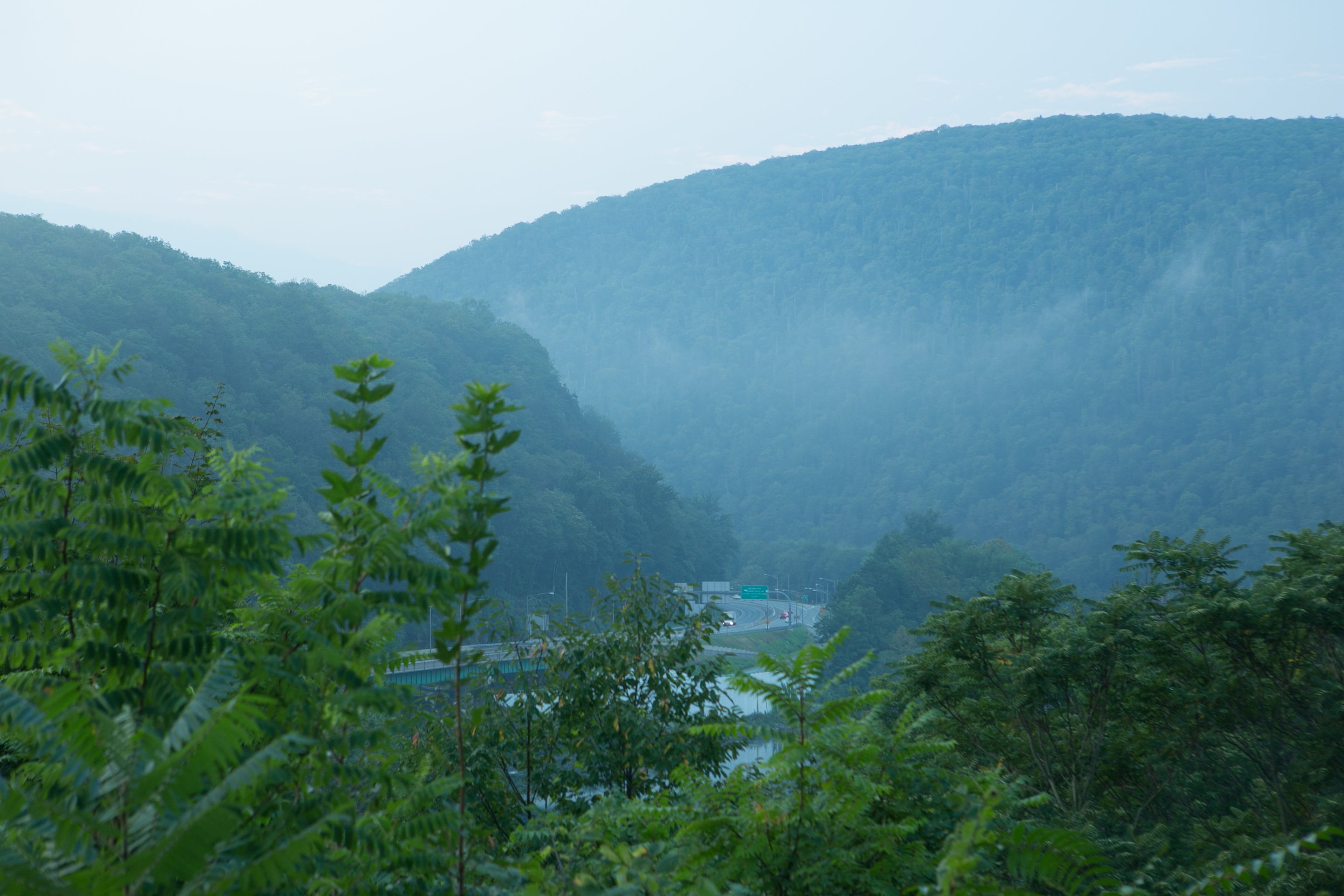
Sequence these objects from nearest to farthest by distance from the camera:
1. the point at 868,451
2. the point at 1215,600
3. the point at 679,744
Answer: the point at 679,744 < the point at 1215,600 < the point at 868,451

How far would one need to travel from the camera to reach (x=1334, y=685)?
31.7ft

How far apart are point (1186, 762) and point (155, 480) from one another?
12.7 meters

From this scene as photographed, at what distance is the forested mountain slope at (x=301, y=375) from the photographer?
214 feet

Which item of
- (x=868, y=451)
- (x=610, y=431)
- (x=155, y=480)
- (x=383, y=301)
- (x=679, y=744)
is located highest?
(x=383, y=301)

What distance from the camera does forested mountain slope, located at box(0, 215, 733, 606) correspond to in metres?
65.2

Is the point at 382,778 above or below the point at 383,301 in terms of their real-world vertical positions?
below

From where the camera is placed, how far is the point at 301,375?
77938 millimetres

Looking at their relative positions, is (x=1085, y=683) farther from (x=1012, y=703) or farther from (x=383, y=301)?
(x=383, y=301)

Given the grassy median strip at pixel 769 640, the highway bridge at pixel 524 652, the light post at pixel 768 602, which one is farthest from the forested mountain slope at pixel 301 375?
the grassy median strip at pixel 769 640

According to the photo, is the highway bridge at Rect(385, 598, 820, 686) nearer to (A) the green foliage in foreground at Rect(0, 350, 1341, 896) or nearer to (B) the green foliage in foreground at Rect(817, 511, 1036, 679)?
(A) the green foliage in foreground at Rect(0, 350, 1341, 896)

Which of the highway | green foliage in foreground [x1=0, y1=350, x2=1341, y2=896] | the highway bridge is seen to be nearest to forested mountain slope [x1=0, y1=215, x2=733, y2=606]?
the highway

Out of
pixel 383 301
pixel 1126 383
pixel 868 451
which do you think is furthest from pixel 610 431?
pixel 1126 383

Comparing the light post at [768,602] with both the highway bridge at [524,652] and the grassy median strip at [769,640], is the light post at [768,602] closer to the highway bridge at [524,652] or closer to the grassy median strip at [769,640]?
the highway bridge at [524,652]

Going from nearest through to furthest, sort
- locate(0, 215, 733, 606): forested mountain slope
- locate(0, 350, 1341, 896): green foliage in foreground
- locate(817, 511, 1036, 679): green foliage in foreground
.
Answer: locate(0, 350, 1341, 896): green foliage in foreground, locate(0, 215, 733, 606): forested mountain slope, locate(817, 511, 1036, 679): green foliage in foreground
